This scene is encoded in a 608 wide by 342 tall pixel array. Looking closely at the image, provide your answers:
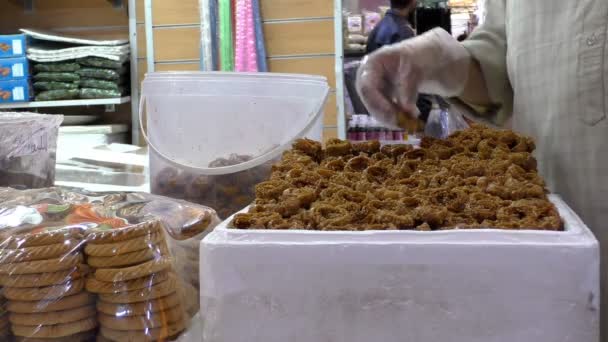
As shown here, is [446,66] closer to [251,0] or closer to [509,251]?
[509,251]

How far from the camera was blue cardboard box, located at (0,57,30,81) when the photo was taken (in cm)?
288

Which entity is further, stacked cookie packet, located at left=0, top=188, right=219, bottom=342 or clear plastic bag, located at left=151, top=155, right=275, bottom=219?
clear plastic bag, located at left=151, top=155, right=275, bottom=219

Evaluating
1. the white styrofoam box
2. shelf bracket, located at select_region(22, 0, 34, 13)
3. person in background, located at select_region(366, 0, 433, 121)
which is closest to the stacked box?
shelf bracket, located at select_region(22, 0, 34, 13)

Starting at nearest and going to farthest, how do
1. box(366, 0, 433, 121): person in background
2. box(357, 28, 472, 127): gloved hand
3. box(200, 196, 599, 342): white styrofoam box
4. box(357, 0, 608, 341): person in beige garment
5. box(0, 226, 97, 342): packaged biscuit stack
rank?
box(200, 196, 599, 342): white styrofoam box, box(0, 226, 97, 342): packaged biscuit stack, box(357, 0, 608, 341): person in beige garment, box(357, 28, 472, 127): gloved hand, box(366, 0, 433, 121): person in background

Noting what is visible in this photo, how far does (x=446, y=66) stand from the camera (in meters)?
1.04

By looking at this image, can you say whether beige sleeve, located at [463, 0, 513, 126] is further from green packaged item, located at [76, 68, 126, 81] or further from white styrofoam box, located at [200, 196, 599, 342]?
green packaged item, located at [76, 68, 126, 81]

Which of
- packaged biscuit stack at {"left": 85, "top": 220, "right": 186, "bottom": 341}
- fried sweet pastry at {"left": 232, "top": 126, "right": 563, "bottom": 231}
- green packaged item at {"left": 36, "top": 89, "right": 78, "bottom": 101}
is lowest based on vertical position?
packaged biscuit stack at {"left": 85, "top": 220, "right": 186, "bottom": 341}

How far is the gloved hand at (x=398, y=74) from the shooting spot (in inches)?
38.2

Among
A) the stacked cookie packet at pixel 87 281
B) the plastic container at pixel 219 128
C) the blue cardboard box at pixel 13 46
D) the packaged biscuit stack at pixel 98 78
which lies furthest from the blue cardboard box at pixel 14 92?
the stacked cookie packet at pixel 87 281

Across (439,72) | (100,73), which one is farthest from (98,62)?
(439,72)

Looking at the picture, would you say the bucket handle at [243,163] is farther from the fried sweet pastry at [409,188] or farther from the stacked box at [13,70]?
the stacked box at [13,70]

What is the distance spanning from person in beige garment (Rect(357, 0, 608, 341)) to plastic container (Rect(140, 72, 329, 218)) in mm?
178

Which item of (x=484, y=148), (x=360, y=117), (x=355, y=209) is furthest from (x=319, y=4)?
(x=355, y=209)

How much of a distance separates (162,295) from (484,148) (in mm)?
434
